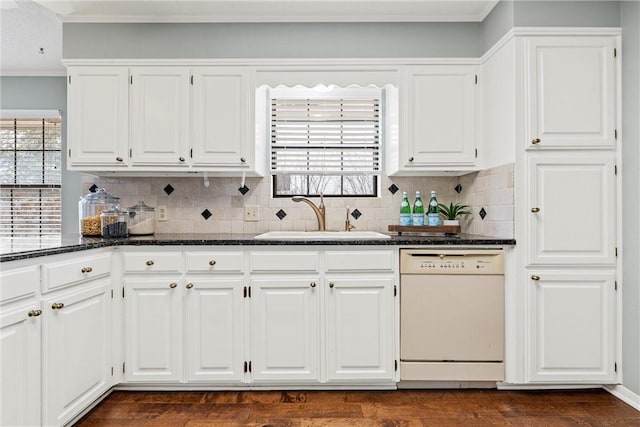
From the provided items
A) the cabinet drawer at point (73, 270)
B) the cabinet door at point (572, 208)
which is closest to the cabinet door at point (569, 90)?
the cabinet door at point (572, 208)

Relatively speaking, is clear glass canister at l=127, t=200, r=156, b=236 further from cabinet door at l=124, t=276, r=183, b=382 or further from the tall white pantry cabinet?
the tall white pantry cabinet

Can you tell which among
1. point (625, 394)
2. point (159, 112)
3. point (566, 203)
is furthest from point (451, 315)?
point (159, 112)

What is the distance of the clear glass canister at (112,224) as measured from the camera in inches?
104

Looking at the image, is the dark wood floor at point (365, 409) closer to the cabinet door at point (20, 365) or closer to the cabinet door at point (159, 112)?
the cabinet door at point (20, 365)

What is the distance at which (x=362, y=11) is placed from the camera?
8.91 feet

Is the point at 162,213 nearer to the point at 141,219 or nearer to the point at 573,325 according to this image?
the point at 141,219

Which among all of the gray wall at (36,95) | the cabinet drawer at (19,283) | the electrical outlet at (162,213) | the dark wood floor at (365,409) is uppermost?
the gray wall at (36,95)

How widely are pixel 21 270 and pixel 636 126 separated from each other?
3.06 metres

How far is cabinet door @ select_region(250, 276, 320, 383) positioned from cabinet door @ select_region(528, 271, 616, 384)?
4.13 feet

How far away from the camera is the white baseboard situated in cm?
227

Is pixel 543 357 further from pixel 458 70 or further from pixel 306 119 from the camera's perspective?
pixel 306 119

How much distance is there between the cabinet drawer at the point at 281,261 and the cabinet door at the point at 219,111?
0.79 m

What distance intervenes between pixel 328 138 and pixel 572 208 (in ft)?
5.59

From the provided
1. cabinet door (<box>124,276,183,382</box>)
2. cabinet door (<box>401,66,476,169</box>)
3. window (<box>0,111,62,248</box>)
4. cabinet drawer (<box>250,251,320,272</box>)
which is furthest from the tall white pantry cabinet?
window (<box>0,111,62,248</box>)
